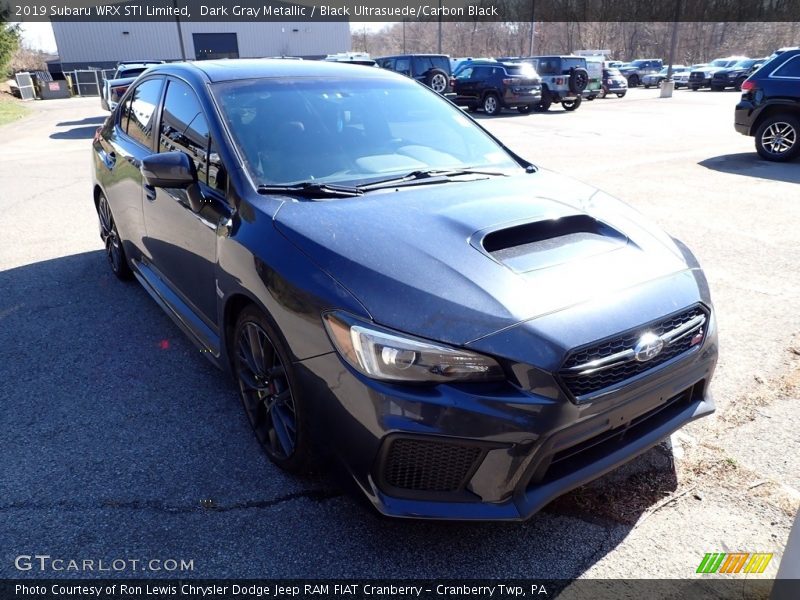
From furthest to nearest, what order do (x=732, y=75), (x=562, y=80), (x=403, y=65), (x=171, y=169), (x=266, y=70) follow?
(x=732, y=75) → (x=403, y=65) → (x=562, y=80) → (x=266, y=70) → (x=171, y=169)

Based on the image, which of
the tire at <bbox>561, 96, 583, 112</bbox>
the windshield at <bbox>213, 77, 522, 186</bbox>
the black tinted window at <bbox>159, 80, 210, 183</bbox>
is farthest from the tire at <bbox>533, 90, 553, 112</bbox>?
the black tinted window at <bbox>159, 80, 210, 183</bbox>

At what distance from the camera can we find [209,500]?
2.56m

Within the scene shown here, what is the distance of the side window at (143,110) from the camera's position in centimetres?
395

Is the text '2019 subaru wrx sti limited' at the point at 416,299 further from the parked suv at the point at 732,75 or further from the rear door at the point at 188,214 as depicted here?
the parked suv at the point at 732,75

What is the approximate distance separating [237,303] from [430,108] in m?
1.79

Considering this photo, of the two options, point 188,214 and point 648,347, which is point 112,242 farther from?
point 648,347

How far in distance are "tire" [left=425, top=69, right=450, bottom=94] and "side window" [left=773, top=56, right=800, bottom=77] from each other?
1199 cm

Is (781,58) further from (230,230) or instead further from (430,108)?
(230,230)

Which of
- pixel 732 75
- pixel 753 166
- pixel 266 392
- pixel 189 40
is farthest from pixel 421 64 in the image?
pixel 189 40

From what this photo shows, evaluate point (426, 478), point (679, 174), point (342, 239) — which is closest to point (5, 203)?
point (342, 239)

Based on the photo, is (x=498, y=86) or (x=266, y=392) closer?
(x=266, y=392)

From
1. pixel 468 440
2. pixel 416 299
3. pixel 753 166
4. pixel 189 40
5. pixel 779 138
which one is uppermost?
pixel 189 40

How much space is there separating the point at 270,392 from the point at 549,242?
1.36 meters

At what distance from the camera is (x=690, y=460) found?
277cm
